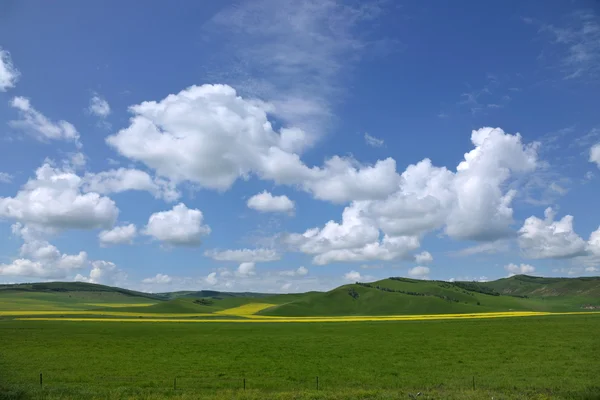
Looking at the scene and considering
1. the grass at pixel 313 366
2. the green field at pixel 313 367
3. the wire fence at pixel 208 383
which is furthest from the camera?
the wire fence at pixel 208 383

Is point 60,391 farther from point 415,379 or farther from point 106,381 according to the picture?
point 415,379

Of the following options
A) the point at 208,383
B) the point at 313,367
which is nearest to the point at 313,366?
the point at 313,367

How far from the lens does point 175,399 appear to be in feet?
Answer: 90.8

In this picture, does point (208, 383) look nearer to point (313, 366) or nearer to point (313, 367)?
point (313, 367)

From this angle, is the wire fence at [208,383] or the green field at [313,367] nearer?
the green field at [313,367]

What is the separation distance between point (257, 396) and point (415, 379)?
48.8 ft

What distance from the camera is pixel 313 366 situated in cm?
Answer: 4344

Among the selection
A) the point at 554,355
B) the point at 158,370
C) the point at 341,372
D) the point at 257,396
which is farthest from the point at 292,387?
the point at 554,355

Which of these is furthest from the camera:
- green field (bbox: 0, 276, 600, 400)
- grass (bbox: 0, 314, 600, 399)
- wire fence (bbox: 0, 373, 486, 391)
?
wire fence (bbox: 0, 373, 486, 391)

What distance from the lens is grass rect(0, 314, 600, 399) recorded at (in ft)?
101

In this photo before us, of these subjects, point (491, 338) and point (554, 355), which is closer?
point (554, 355)

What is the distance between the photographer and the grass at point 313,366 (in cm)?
3080

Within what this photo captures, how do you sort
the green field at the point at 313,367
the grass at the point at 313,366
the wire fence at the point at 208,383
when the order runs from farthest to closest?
1. the wire fence at the point at 208,383
2. the grass at the point at 313,366
3. the green field at the point at 313,367

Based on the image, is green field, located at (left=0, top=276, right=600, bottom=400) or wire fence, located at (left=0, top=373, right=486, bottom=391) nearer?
green field, located at (left=0, top=276, right=600, bottom=400)
